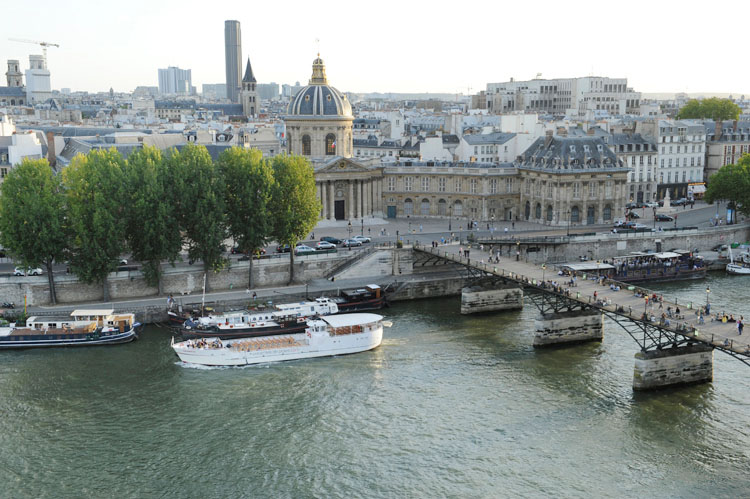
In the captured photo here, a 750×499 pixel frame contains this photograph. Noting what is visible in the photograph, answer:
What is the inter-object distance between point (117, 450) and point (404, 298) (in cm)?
3099

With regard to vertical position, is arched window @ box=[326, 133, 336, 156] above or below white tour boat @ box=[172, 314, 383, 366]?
above

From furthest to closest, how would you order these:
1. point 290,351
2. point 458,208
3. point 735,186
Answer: point 458,208 < point 735,186 < point 290,351

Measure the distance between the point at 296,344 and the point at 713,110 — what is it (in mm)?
104035

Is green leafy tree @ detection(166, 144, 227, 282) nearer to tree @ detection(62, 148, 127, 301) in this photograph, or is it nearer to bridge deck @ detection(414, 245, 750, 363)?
tree @ detection(62, 148, 127, 301)

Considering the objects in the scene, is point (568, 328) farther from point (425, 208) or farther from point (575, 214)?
point (425, 208)

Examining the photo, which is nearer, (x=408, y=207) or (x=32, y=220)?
(x=32, y=220)

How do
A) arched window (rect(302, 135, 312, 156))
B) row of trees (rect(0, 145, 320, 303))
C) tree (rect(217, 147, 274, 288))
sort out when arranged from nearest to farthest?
row of trees (rect(0, 145, 320, 303)) → tree (rect(217, 147, 274, 288)) → arched window (rect(302, 135, 312, 156))

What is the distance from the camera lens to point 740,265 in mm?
74625

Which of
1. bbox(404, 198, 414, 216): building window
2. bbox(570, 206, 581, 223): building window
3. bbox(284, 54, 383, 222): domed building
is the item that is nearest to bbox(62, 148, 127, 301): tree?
bbox(284, 54, 383, 222): domed building

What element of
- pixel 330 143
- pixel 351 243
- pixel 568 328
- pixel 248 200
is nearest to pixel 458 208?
pixel 330 143

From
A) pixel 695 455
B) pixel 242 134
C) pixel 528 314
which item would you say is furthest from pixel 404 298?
pixel 242 134

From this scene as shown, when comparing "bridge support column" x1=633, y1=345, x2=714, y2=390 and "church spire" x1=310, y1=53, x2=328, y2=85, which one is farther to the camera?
"church spire" x1=310, y1=53, x2=328, y2=85

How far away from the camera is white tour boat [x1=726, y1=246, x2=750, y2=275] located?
73500mm

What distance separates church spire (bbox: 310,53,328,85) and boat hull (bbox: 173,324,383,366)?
4025 cm
